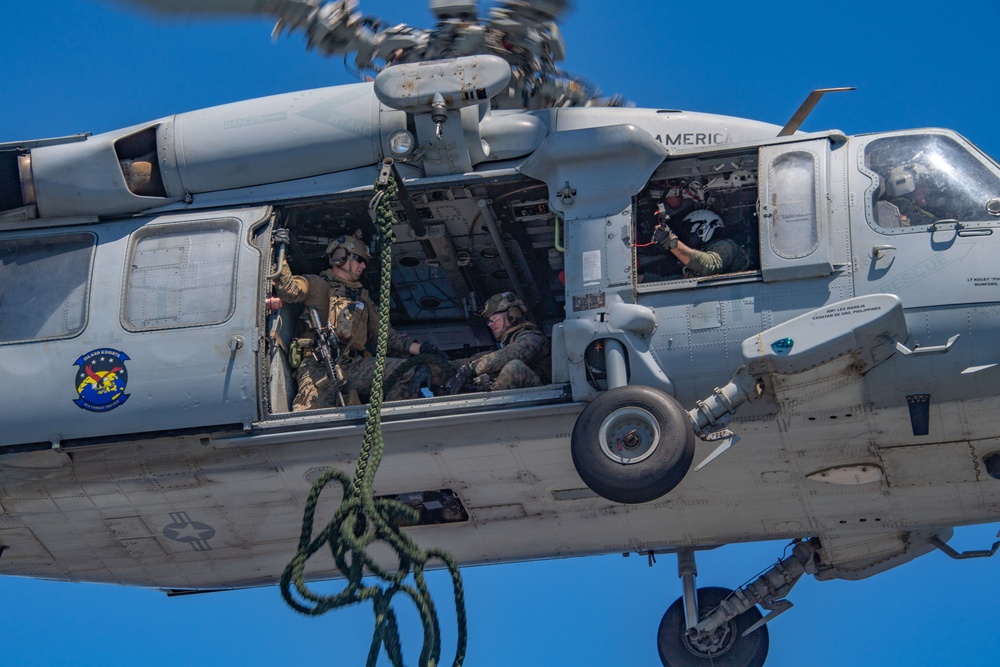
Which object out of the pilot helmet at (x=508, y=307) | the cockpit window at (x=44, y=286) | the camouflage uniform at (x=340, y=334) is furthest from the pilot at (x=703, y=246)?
the cockpit window at (x=44, y=286)

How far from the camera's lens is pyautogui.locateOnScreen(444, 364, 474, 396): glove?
1158 centimetres

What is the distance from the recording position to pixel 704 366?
10.3 metres

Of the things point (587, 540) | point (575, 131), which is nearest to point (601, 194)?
point (575, 131)

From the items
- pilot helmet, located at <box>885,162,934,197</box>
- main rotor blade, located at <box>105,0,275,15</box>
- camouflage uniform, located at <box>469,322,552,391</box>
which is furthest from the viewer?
camouflage uniform, located at <box>469,322,552,391</box>

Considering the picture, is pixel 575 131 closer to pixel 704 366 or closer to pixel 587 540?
pixel 704 366

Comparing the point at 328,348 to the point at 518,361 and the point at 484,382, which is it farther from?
the point at 518,361

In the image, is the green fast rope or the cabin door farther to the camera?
the cabin door

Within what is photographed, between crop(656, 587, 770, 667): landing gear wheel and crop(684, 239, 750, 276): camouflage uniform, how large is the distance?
3.06 m

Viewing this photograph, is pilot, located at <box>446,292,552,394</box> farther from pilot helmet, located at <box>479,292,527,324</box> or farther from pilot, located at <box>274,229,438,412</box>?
pilot, located at <box>274,229,438,412</box>

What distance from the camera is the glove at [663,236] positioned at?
10867 mm

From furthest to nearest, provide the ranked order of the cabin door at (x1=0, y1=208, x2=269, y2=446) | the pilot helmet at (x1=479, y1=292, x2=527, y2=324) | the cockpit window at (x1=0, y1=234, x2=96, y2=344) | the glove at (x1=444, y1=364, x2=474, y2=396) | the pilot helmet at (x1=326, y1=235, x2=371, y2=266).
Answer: the pilot helmet at (x1=326, y1=235, x2=371, y2=266) → the pilot helmet at (x1=479, y1=292, x2=527, y2=324) → the glove at (x1=444, y1=364, x2=474, y2=396) → the cockpit window at (x1=0, y1=234, x2=96, y2=344) → the cabin door at (x1=0, y1=208, x2=269, y2=446)

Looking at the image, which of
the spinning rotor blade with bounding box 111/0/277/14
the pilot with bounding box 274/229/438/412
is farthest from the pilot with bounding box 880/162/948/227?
the spinning rotor blade with bounding box 111/0/277/14

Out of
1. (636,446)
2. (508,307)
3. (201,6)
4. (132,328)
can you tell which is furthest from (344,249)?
(636,446)

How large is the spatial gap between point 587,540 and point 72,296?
4.28 meters
